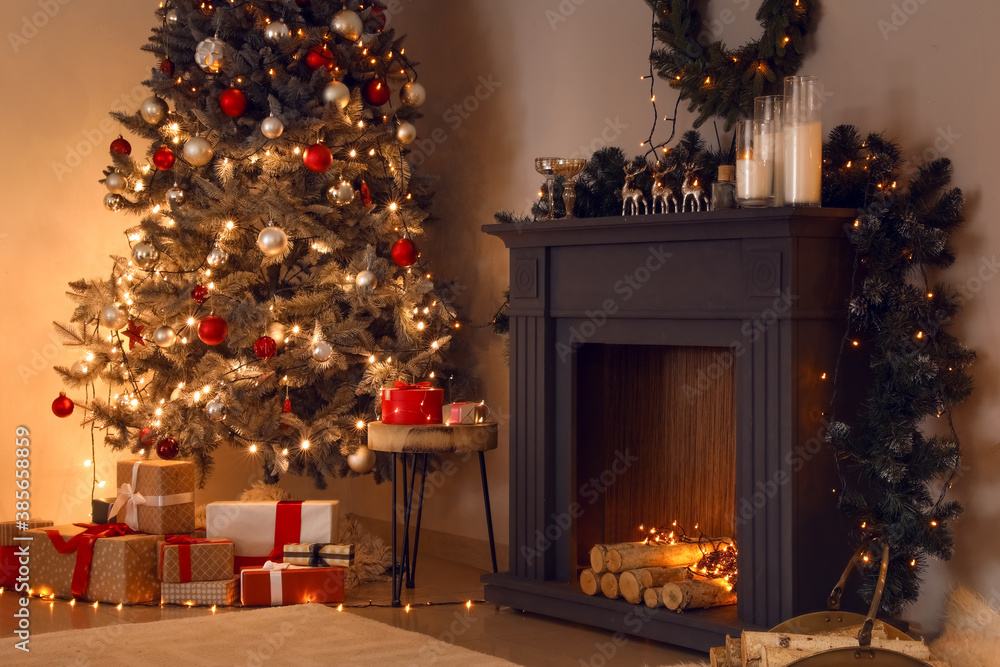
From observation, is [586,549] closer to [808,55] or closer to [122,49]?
[808,55]

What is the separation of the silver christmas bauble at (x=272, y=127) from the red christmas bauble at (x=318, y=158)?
0.13 metres

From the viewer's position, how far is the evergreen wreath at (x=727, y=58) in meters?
3.44

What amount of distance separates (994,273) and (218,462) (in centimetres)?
347

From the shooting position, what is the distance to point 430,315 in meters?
4.39

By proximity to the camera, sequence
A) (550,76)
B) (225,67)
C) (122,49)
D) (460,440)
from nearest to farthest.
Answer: (460,440), (225,67), (550,76), (122,49)

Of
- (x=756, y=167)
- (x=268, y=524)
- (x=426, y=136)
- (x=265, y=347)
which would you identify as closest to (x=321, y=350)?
(x=265, y=347)

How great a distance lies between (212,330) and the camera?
4.01 metres

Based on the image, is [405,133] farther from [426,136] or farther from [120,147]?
[120,147]

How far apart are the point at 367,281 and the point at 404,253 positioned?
7.4 inches

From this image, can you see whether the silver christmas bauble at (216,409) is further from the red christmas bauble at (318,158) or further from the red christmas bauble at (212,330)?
the red christmas bauble at (318,158)

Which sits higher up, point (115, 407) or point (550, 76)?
point (550, 76)

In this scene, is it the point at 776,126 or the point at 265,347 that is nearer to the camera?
the point at 776,126

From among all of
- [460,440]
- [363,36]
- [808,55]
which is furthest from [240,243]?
[808,55]

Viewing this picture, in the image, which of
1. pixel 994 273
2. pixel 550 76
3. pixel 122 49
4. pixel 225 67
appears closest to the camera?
pixel 994 273
